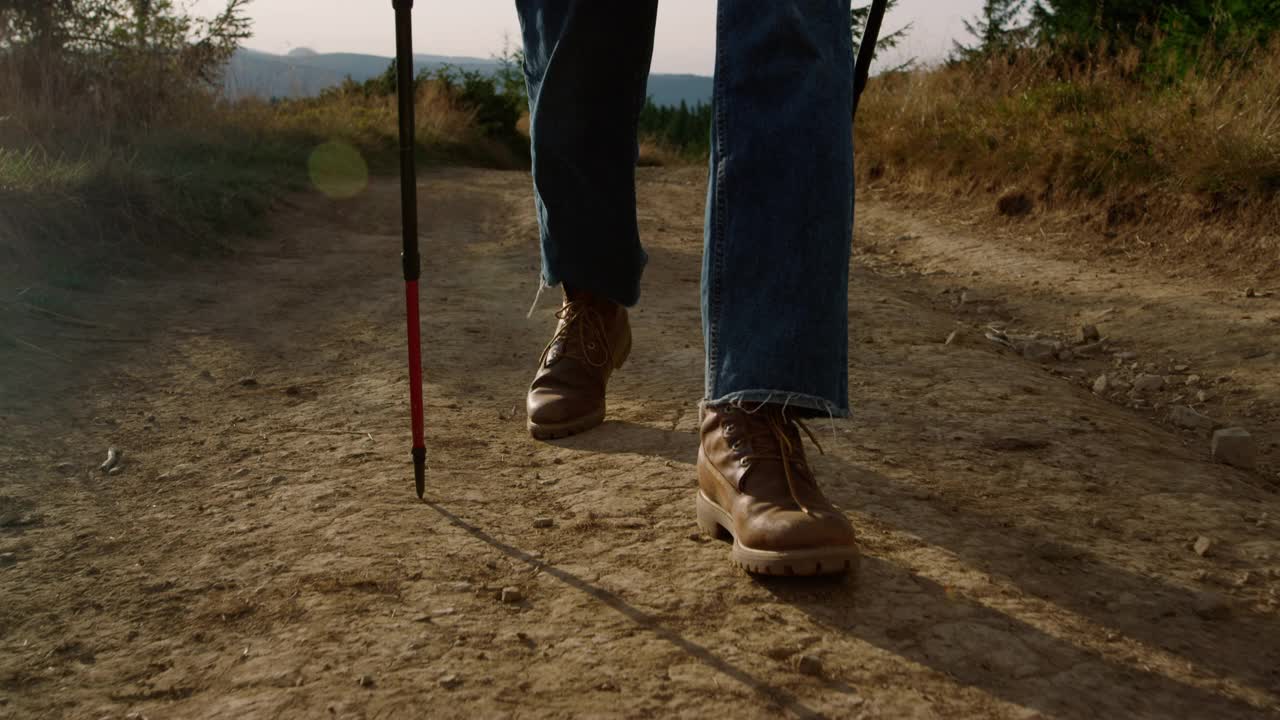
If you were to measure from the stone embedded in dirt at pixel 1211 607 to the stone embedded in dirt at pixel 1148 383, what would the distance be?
1.64 m

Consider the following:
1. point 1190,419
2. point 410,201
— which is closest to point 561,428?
point 410,201

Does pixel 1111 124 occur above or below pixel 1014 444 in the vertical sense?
above

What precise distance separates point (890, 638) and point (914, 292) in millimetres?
3340

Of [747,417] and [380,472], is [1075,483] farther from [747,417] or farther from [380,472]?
[380,472]

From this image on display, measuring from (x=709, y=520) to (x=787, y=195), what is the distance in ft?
1.83

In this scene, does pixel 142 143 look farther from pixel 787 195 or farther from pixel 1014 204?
pixel 787 195

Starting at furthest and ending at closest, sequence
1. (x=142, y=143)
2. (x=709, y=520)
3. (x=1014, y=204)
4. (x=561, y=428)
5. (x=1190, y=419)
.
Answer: (x=142, y=143)
(x=1014, y=204)
(x=1190, y=419)
(x=561, y=428)
(x=709, y=520)

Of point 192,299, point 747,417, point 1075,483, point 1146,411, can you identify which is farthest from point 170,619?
point 192,299

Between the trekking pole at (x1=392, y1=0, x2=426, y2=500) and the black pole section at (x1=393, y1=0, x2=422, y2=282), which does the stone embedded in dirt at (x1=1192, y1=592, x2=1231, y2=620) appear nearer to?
the trekking pole at (x1=392, y1=0, x2=426, y2=500)

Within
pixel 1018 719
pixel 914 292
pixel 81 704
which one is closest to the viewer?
pixel 1018 719

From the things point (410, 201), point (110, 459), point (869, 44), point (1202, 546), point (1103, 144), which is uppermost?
point (869, 44)

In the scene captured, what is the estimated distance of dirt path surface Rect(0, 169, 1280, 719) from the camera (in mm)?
1354

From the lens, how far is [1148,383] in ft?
10.2

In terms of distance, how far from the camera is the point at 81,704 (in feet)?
4.45
